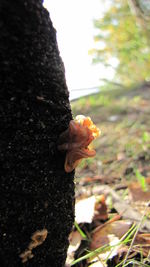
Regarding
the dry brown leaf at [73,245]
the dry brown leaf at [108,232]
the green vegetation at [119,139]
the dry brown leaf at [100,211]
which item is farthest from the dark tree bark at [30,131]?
the green vegetation at [119,139]

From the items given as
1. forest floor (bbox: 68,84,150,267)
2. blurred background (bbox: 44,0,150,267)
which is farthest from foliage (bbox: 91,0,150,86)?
forest floor (bbox: 68,84,150,267)

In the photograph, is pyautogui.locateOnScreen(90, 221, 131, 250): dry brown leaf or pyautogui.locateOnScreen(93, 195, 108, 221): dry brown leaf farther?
pyautogui.locateOnScreen(93, 195, 108, 221): dry brown leaf

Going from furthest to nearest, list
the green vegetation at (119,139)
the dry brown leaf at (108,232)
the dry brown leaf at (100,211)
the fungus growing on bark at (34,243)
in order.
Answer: the green vegetation at (119,139) → the dry brown leaf at (100,211) → the dry brown leaf at (108,232) → the fungus growing on bark at (34,243)

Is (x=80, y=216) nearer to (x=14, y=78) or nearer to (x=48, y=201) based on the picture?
(x=48, y=201)

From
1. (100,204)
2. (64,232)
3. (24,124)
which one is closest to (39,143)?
(24,124)

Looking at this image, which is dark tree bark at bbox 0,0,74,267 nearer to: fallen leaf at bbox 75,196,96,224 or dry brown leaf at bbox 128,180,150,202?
fallen leaf at bbox 75,196,96,224

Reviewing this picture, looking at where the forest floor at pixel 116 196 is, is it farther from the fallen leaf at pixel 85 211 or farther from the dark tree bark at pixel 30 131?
the dark tree bark at pixel 30 131
